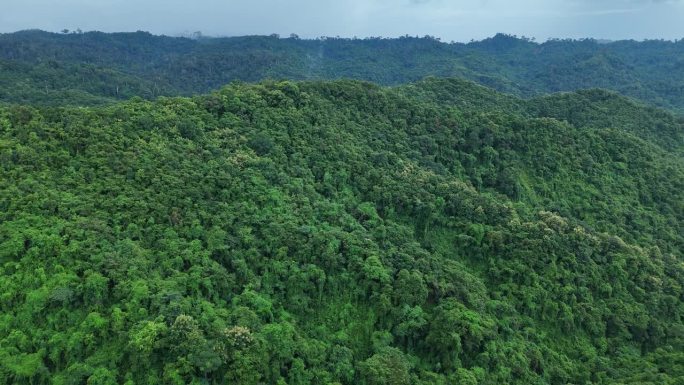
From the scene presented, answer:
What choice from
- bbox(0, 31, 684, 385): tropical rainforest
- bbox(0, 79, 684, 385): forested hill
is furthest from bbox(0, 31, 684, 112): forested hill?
bbox(0, 79, 684, 385): forested hill

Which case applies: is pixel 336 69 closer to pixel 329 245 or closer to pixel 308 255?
pixel 329 245

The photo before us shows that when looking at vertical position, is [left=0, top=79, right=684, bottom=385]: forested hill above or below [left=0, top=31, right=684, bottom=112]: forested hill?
below

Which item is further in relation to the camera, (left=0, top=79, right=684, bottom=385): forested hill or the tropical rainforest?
the tropical rainforest

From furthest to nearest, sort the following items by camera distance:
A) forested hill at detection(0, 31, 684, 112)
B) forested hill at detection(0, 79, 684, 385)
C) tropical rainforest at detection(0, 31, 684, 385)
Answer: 1. forested hill at detection(0, 31, 684, 112)
2. tropical rainforest at detection(0, 31, 684, 385)
3. forested hill at detection(0, 79, 684, 385)

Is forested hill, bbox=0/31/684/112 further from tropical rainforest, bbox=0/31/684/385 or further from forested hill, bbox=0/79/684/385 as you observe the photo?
forested hill, bbox=0/79/684/385

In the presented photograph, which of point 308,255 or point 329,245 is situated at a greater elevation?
point 329,245

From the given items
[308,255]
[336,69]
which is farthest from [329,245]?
[336,69]

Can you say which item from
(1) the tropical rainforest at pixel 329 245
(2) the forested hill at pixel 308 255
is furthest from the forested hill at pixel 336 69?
(2) the forested hill at pixel 308 255

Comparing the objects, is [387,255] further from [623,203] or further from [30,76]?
[30,76]
